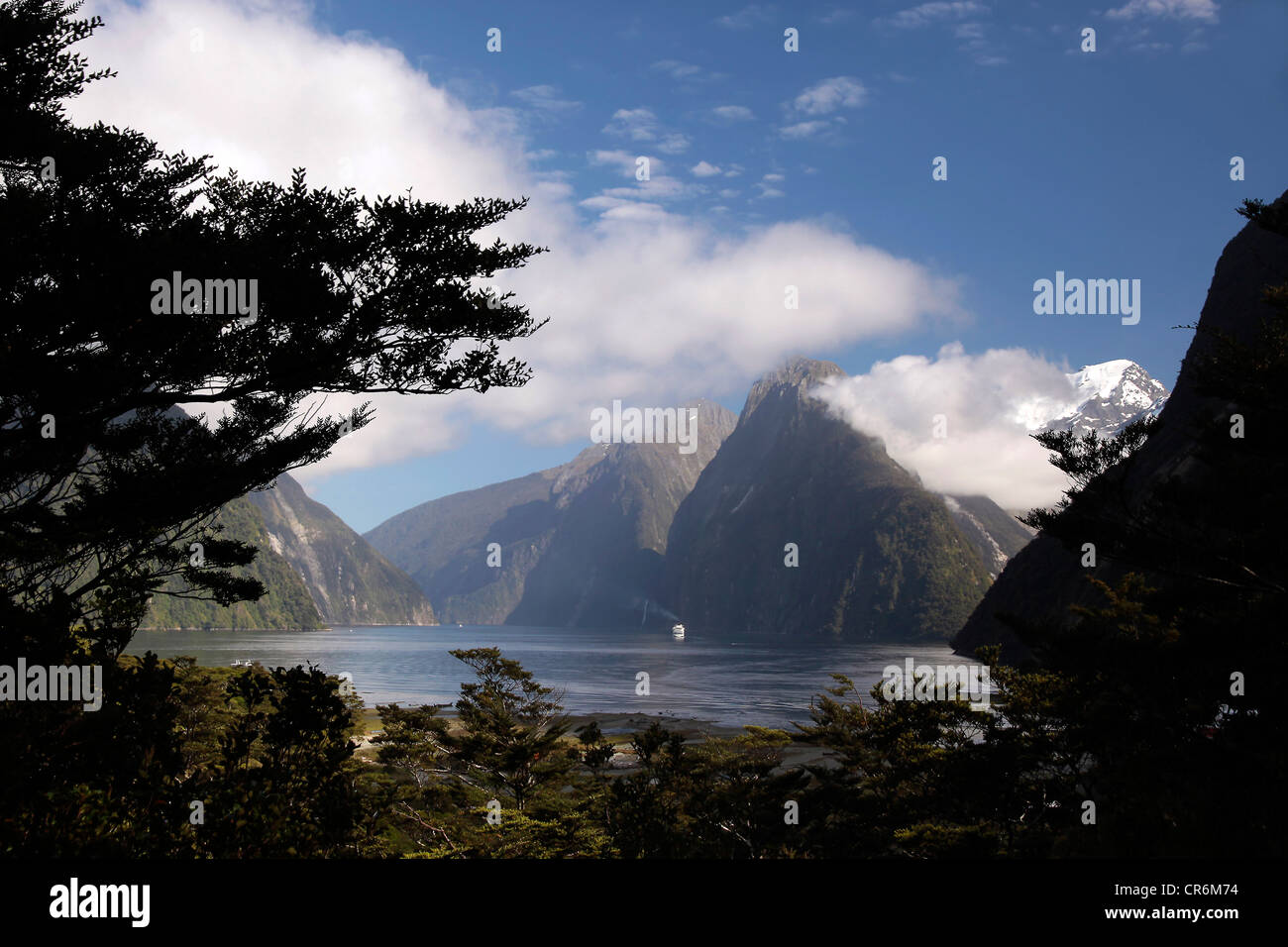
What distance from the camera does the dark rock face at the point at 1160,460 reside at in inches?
2741

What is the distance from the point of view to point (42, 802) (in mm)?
4785

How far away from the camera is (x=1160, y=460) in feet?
243

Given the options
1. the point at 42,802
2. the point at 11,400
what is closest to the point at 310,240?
the point at 11,400

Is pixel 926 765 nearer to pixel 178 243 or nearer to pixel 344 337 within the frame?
pixel 344 337
